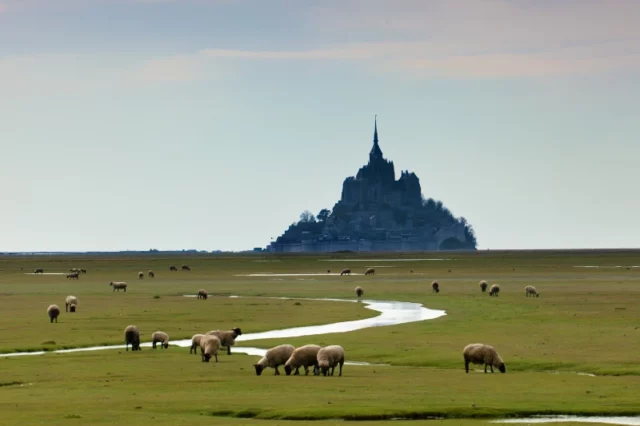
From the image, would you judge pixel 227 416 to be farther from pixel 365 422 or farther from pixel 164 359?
pixel 164 359

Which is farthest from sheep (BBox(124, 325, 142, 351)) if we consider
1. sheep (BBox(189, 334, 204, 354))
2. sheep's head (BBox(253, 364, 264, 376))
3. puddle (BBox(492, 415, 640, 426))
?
puddle (BBox(492, 415, 640, 426))

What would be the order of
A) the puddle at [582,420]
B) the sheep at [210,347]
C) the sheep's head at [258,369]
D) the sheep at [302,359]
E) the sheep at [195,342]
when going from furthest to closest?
1. the sheep at [195,342]
2. the sheep at [210,347]
3. the sheep at [302,359]
4. the sheep's head at [258,369]
5. the puddle at [582,420]

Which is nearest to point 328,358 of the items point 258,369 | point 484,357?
point 258,369

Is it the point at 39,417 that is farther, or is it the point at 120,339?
the point at 120,339

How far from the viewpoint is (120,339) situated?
5175 centimetres

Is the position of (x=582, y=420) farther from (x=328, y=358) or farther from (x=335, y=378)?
(x=328, y=358)

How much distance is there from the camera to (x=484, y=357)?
37375 millimetres

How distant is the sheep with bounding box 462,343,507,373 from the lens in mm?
37312

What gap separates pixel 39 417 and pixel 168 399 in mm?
4265

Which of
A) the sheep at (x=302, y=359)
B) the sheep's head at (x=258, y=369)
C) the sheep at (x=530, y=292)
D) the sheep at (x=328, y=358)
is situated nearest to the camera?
the sheep at (x=328, y=358)

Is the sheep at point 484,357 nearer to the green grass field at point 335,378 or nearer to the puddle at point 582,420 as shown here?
the green grass field at point 335,378

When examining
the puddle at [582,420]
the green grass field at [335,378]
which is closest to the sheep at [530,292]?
the green grass field at [335,378]

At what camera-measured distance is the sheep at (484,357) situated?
3731 centimetres

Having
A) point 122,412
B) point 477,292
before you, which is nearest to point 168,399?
point 122,412
